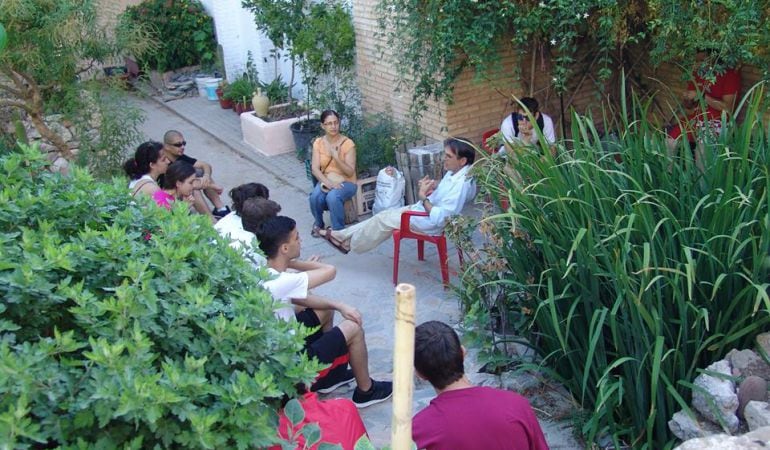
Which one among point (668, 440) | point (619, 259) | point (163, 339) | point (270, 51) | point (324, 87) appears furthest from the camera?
point (270, 51)

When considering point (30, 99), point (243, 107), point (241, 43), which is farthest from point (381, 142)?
point (241, 43)

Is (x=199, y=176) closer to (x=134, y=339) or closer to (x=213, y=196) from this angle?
(x=213, y=196)

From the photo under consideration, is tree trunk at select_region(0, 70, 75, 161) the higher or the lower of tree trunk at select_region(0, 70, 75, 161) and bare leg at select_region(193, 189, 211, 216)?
the higher

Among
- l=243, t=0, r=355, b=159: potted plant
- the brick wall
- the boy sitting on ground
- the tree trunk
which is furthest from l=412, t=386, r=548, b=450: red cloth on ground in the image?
l=243, t=0, r=355, b=159: potted plant

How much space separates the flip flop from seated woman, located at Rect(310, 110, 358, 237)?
0.21 ft

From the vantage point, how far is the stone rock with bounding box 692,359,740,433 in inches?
142

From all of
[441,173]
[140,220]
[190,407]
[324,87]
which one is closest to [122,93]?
[324,87]

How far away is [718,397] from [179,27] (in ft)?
36.9

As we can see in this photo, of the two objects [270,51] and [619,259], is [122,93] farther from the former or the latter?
[619,259]

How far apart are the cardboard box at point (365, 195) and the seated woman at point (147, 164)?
193 cm

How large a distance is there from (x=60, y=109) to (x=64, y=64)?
741 millimetres

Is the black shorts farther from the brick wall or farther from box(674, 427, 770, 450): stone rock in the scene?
the brick wall

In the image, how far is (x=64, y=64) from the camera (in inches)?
285

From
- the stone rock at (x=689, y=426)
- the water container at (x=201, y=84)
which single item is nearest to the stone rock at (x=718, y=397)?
the stone rock at (x=689, y=426)
